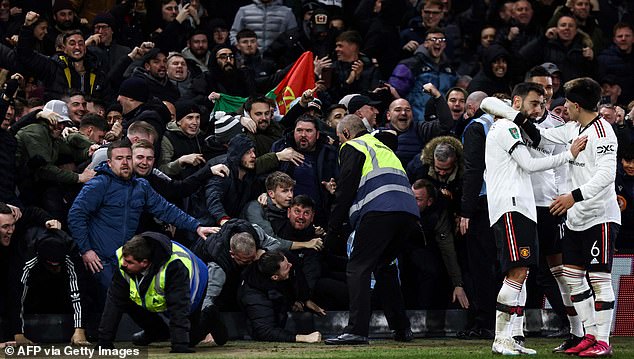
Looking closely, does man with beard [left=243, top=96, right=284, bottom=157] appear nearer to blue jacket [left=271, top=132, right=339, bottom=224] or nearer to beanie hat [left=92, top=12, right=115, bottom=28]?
blue jacket [left=271, top=132, right=339, bottom=224]

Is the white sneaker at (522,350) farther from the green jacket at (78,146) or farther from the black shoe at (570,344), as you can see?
the green jacket at (78,146)

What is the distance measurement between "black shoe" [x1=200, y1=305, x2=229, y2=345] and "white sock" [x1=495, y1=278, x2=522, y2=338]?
2.80m

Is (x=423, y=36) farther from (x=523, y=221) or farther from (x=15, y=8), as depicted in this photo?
(x=523, y=221)

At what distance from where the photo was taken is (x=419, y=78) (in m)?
17.6

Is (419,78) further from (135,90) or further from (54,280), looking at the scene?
(54,280)

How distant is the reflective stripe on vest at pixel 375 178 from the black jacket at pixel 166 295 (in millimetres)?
2015

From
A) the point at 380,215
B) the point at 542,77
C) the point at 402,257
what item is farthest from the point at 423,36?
the point at 380,215

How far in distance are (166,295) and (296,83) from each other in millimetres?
6272

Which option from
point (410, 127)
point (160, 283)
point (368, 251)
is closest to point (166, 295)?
point (160, 283)

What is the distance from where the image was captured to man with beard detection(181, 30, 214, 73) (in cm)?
1766

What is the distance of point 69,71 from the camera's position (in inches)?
631

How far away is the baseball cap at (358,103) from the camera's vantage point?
15627 mm

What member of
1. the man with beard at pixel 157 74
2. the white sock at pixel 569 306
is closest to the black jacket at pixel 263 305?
the white sock at pixel 569 306

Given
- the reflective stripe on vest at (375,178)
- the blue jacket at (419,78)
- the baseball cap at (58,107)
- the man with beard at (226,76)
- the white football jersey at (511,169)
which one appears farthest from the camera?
the blue jacket at (419,78)
